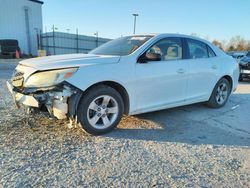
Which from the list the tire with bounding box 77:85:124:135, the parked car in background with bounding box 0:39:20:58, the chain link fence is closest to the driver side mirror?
the tire with bounding box 77:85:124:135

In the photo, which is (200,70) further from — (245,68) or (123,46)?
(245,68)

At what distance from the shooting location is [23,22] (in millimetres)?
26734

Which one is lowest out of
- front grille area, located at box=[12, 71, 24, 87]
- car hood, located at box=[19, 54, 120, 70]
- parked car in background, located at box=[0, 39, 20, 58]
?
parked car in background, located at box=[0, 39, 20, 58]

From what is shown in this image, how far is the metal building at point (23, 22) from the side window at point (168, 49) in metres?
23.8

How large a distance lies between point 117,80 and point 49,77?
3.39 feet

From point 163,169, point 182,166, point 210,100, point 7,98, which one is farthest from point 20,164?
point 210,100

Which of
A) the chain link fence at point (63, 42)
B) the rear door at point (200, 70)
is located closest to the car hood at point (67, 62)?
the rear door at point (200, 70)

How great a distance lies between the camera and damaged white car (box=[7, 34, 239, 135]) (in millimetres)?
3852

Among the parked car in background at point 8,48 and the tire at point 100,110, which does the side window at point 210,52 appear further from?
the parked car in background at point 8,48

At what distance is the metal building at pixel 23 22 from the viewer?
25.2 metres

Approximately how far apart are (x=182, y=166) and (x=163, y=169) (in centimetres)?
27

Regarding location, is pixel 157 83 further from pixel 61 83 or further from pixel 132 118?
pixel 61 83

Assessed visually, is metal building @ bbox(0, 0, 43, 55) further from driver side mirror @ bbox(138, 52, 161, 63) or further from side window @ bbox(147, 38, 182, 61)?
driver side mirror @ bbox(138, 52, 161, 63)

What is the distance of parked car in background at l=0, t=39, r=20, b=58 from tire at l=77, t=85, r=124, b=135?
2157 cm
